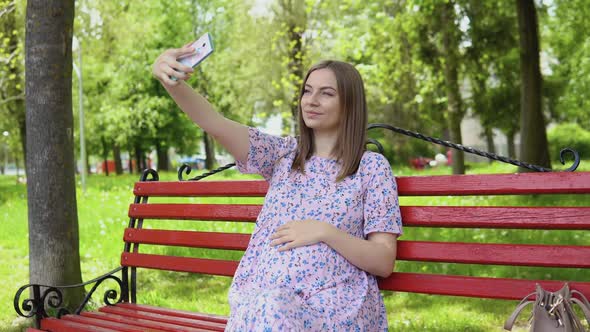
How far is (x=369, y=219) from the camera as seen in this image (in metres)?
2.96

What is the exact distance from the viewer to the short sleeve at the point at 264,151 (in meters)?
3.15

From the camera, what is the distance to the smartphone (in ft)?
8.80

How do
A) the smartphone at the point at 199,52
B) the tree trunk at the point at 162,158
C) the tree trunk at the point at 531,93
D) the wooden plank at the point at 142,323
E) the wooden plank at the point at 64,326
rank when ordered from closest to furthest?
the smartphone at the point at 199,52 < the wooden plank at the point at 142,323 < the wooden plank at the point at 64,326 < the tree trunk at the point at 531,93 < the tree trunk at the point at 162,158

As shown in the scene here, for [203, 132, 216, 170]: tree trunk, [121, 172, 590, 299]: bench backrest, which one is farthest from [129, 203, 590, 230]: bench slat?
[203, 132, 216, 170]: tree trunk

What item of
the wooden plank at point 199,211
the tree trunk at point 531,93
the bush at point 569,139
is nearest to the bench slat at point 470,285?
the wooden plank at point 199,211

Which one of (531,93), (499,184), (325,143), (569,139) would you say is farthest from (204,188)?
(569,139)

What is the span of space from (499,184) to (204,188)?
1.58 meters

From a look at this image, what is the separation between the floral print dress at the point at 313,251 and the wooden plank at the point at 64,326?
2.83 feet

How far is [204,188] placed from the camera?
153 inches

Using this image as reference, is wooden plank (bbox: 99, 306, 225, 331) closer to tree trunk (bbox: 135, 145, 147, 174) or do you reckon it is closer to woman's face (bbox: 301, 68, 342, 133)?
woman's face (bbox: 301, 68, 342, 133)

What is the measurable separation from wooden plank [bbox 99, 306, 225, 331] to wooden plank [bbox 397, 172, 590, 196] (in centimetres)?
109

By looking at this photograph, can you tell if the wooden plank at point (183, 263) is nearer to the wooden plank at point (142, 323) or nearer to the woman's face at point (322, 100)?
the wooden plank at point (142, 323)

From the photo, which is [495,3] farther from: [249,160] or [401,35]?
[249,160]

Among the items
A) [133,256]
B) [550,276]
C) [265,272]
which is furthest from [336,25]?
[265,272]
